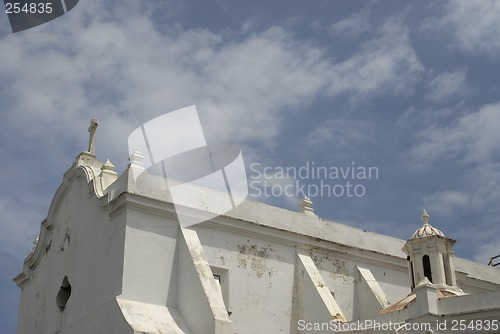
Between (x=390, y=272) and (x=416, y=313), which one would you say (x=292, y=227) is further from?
(x=416, y=313)

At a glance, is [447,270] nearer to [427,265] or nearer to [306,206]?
[427,265]

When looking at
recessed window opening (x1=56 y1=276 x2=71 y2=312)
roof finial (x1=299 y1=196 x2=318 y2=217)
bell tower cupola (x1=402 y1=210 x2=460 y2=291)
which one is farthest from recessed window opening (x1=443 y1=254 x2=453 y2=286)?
recessed window opening (x1=56 y1=276 x2=71 y2=312)

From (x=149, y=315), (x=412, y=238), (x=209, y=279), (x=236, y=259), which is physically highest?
(x=412, y=238)

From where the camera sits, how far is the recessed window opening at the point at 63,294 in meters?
19.2

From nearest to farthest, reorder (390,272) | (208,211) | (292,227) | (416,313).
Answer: (416,313), (208,211), (292,227), (390,272)

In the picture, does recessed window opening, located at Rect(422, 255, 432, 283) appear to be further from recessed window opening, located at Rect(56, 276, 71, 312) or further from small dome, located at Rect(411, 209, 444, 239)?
recessed window opening, located at Rect(56, 276, 71, 312)

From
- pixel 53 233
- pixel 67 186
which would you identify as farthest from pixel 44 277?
pixel 67 186

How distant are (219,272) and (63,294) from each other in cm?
433

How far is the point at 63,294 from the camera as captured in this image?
19375mm

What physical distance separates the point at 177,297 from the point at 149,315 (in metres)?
1.18

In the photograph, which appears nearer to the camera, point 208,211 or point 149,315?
point 149,315

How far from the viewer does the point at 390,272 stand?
21531 millimetres

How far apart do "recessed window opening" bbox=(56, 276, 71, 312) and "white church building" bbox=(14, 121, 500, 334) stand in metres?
0.03

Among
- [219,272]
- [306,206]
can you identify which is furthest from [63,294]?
[306,206]
